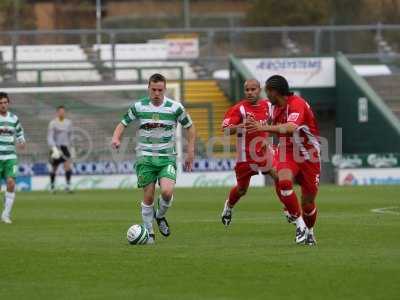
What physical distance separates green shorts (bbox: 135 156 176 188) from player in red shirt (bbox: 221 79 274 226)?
2029mm

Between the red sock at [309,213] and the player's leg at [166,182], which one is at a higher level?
the player's leg at [166,182]

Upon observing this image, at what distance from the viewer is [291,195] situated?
14438mm

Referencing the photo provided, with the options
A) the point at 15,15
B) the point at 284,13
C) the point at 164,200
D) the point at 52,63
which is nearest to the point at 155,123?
the point at 164,200

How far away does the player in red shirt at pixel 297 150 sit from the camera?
1394cm

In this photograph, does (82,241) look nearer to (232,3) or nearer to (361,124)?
(361,124)

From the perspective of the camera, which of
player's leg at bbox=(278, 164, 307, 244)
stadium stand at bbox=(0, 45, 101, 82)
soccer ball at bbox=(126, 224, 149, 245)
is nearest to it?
player's leg at bbox=(278, 164, 307, 244)

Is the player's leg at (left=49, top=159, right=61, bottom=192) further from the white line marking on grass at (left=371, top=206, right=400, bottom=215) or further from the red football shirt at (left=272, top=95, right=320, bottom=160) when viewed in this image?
the red football shirt at (left=272, top=95, right=320, bottom=160)

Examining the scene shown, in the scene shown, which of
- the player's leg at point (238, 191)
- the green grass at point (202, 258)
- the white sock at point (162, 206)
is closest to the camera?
the green grass at point (202, 258)

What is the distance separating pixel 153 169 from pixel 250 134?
3.25 m


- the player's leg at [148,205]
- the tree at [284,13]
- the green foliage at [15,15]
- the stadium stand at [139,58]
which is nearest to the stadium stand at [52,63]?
the stadium stand at [139,58]

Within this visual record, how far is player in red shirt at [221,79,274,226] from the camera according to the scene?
682 inches

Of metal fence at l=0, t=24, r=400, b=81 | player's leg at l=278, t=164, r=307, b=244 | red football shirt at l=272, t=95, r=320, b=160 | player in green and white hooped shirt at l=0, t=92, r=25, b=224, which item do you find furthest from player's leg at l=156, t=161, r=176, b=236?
metal fence at l=0, t=24, r=400, b=81

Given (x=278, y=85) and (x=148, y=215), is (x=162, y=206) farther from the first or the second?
(x=278, y=85)

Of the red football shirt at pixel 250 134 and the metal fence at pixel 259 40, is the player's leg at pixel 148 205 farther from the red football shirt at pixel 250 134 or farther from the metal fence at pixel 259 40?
the metal fence at pixel 259 40
